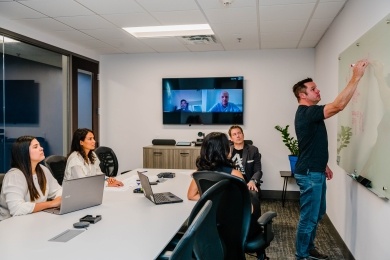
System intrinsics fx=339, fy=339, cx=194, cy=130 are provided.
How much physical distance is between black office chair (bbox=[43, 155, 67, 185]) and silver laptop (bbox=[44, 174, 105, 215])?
3.77 feet

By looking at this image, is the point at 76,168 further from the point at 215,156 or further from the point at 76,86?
the point at 76,86

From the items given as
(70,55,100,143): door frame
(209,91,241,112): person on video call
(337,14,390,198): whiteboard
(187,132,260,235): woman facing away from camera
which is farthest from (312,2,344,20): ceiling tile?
(70,55,100,143): door frame

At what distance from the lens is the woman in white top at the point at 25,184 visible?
228 centimetres

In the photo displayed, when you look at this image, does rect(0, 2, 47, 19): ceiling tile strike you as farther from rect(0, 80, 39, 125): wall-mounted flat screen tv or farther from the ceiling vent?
rect(0, 80, 39, 125): wall-mounted flat screen tv

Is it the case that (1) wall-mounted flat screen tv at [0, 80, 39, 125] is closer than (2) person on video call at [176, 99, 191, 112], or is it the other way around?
(2) person on video call at [176, 99, 191, 112]

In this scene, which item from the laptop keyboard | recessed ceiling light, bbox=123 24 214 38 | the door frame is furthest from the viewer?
the door frame

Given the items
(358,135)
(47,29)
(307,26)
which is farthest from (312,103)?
(47,29)

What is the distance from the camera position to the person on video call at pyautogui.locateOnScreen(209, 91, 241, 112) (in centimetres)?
570

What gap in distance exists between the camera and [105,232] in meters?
1.94

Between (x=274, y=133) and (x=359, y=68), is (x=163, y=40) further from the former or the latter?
(x=359, y=68)

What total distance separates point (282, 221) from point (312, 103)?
1938 mm

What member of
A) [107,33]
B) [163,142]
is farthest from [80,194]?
[163,142]

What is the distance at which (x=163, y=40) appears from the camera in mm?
4988

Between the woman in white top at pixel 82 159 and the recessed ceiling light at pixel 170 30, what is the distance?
1.75 meters
